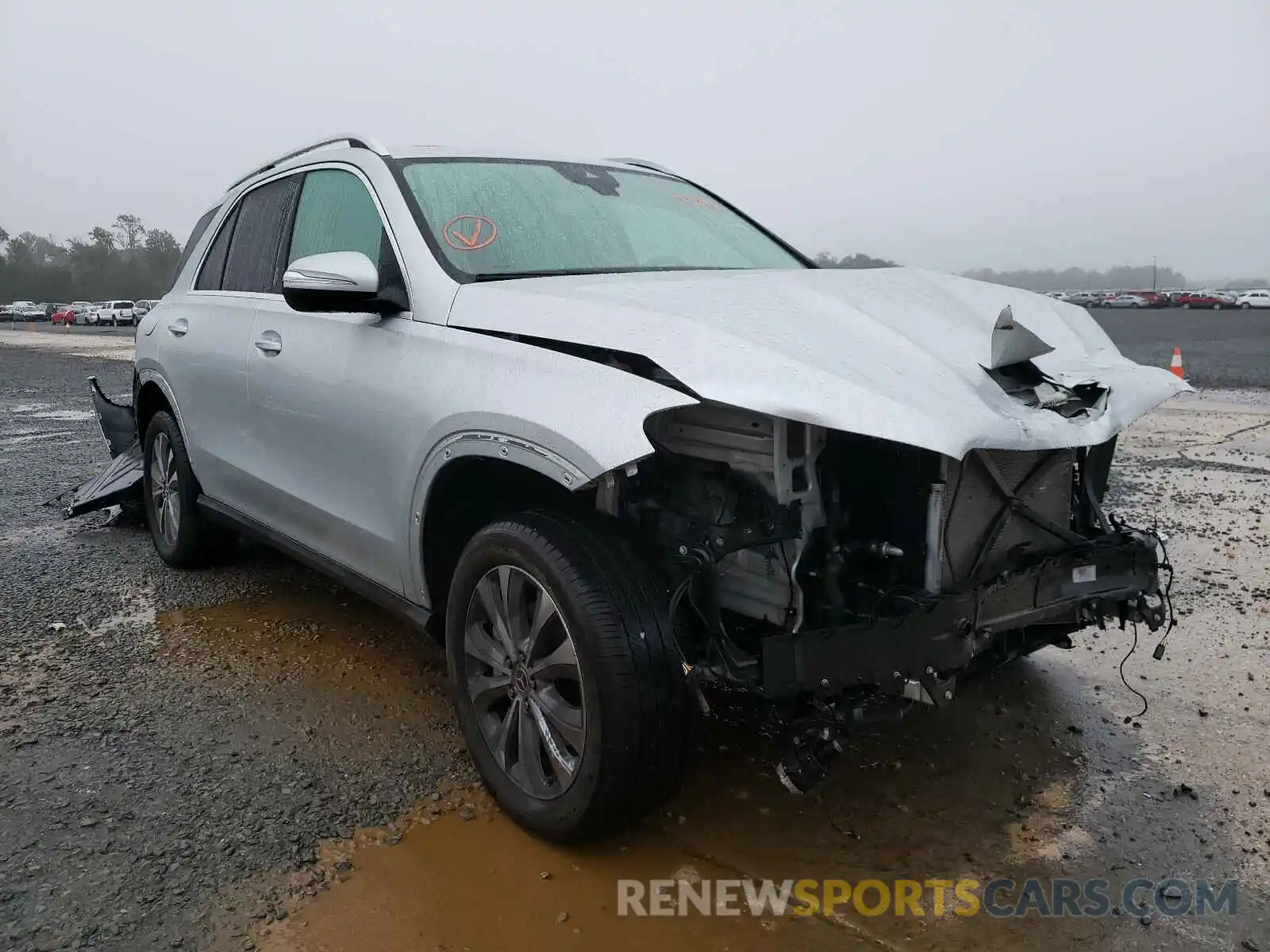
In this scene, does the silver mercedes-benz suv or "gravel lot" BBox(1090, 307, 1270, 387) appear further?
"gravel lot" BBox(1090, 307, 1270, 387)

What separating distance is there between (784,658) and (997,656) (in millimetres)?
924

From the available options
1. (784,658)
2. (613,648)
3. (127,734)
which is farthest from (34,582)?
(784,658)

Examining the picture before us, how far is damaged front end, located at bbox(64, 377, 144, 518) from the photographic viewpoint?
19.2 feet

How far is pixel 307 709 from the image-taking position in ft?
11.4

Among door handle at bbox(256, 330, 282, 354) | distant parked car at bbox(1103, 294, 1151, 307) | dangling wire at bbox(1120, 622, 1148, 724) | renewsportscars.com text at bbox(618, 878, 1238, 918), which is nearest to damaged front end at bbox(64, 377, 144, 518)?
door handle at bbox(256, 330, 282, 354)

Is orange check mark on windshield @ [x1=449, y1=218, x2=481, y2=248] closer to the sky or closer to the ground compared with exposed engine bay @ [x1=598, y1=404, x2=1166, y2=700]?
closer to the sky

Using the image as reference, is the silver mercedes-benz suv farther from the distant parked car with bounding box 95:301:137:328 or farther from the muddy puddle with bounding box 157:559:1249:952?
the distant parked car with bounding box 95:301:137:328

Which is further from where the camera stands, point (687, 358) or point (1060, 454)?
point (1060, 454)

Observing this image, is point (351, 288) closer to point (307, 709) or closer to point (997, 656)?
point (307, 709)

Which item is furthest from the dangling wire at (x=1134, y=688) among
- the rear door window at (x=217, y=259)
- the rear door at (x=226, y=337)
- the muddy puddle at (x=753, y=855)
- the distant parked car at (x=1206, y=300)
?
the distant parked car at (x=1206, y=300)

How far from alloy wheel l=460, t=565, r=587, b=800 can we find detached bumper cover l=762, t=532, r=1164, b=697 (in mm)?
539

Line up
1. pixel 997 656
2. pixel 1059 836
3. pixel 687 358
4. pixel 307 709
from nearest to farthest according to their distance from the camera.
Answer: pixel 687 358, pixel 1059 836, pixel 997 656, pixel 307 709

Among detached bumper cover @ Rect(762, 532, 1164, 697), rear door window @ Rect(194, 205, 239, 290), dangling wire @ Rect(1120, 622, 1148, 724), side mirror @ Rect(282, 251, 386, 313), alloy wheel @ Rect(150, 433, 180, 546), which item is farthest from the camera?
alloy wheel @ Rect(150, 433, 180, 546)

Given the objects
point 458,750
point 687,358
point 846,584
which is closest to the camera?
point 687,358
